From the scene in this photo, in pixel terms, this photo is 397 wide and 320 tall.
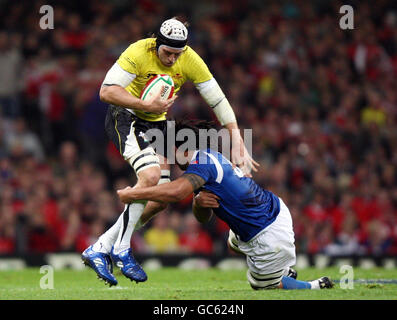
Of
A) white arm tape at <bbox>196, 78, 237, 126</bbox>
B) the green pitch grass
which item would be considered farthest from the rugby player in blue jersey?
white arm tape at <bbox>196, 78, 237, 126</bbox>

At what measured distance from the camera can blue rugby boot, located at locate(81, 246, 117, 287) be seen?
8930mm

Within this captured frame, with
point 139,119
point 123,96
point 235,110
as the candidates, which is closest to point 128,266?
point 139,119

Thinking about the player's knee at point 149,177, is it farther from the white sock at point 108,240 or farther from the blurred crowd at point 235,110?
the blurred crowd at point 235,110

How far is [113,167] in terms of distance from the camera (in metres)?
16.6

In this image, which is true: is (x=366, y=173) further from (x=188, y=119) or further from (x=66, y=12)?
(x=188, y=119)

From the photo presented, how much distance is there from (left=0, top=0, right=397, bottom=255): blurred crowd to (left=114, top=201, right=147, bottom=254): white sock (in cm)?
558

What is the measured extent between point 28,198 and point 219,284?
5905mm

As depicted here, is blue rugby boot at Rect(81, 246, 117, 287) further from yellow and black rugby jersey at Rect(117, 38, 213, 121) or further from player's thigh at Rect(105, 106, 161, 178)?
yellow and black rugby jersey at Rect(117, 38, 213, 121)

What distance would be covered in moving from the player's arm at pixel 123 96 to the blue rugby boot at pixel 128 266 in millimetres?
1499

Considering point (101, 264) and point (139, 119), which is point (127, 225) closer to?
point (101, 264)

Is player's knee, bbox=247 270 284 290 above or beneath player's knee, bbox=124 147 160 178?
beneath

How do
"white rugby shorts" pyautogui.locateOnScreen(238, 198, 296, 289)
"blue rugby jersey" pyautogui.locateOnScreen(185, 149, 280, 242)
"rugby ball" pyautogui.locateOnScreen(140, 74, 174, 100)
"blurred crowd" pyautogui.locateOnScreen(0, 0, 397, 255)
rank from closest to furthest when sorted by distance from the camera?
"blue rugby jersey" pyautogui.locateOnScreen(185, 149, 280, 242) < "white rugby shorts" pyautogui.locateOnScreen(238, 198, 296, 289) < "rugby ball" pyautogui.locateOnScreen(140, 74, 174, 100) < "blurred crowd" pyautogui.locateOnScreen(0, 0, 397, 255)

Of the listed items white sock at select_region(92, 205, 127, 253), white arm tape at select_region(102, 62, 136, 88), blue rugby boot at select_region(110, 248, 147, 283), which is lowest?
blue rugby boot at select_region(110, 248, 147, 283)

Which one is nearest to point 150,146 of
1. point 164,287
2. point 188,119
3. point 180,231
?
point 188,119
